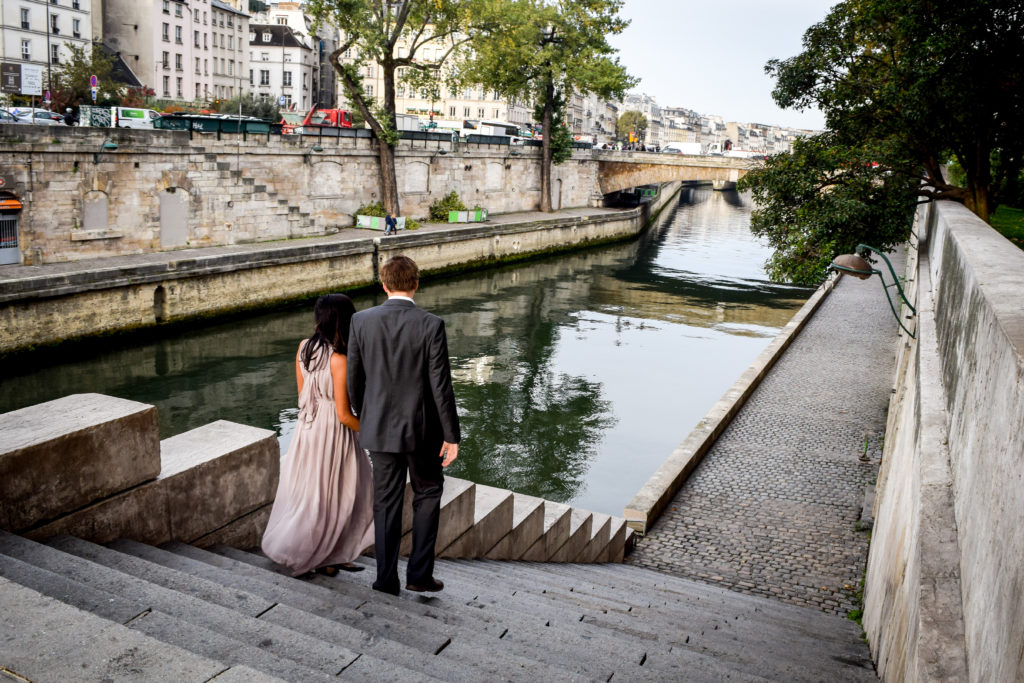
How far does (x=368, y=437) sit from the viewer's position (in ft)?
12.5

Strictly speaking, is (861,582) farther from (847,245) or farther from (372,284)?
(372,284)

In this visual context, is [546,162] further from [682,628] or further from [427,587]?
[427,587]

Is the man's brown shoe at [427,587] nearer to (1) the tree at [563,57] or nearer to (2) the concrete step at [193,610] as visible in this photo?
(2) the concrete step at [193,610]

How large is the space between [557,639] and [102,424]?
6.90 feet

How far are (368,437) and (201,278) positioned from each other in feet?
61.1

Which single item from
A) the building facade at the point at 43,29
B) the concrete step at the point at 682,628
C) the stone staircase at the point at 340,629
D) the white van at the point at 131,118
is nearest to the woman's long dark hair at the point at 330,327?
the stone staircase at the point at 340,629

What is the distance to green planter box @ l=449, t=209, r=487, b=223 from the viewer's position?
35.3 meters

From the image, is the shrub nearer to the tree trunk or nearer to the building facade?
the tree trunk

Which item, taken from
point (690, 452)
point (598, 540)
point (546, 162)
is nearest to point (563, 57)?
point (546, 162)

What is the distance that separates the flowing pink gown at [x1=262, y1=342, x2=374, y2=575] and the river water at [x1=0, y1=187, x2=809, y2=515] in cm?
813

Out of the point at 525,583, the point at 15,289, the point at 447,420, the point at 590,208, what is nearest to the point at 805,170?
the point at 525,583

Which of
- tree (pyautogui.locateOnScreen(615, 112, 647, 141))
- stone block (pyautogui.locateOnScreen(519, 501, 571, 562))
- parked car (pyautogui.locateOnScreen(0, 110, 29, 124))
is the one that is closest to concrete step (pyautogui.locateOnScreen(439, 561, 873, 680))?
stone block (pyautogui.locateOnScreen(519, 501, 571, 562))

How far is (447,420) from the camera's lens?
379 cm

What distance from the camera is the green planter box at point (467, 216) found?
35312mm
